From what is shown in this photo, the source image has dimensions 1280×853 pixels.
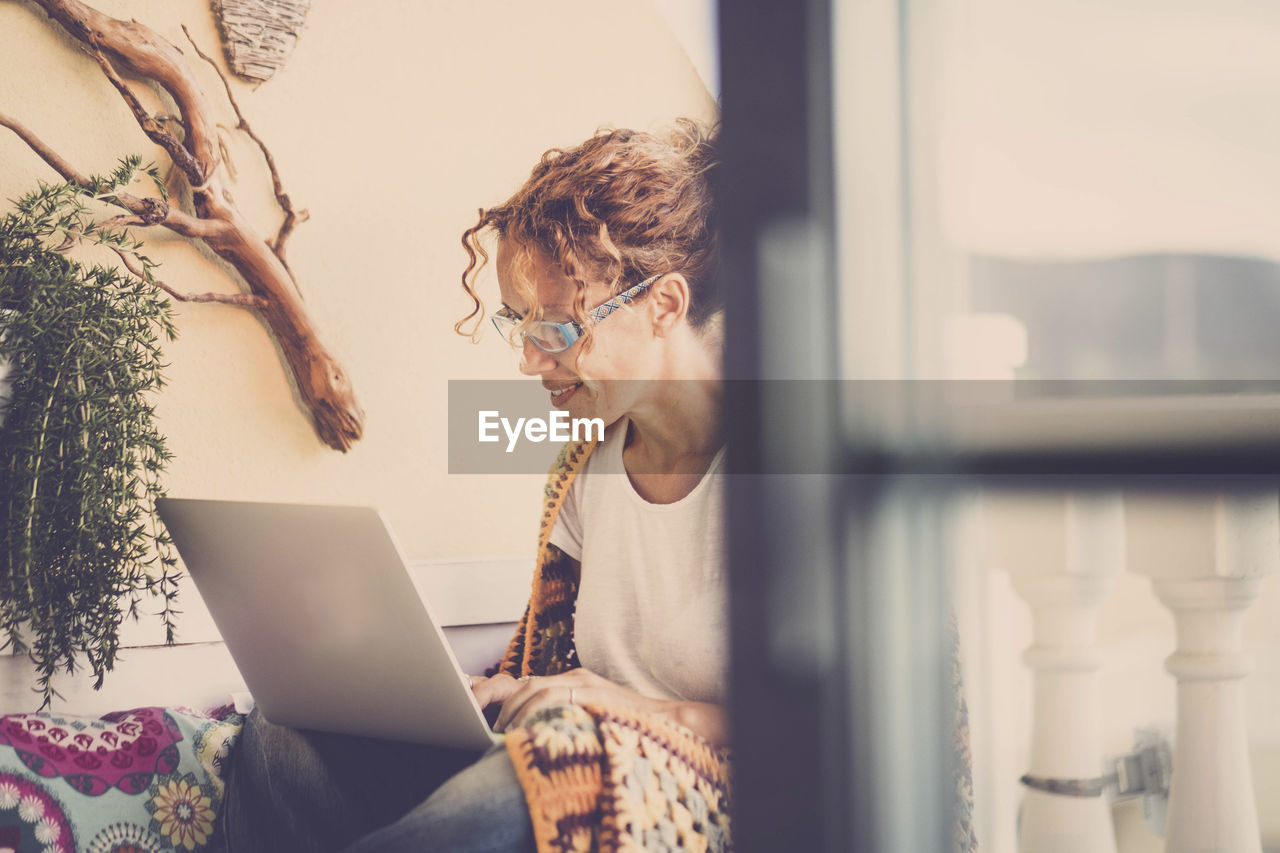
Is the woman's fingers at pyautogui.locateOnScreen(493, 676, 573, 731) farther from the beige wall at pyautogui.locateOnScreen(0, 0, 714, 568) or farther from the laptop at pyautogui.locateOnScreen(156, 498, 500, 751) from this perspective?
the beige wall at pyautogui.locateOnScreen(0, 0, 714, 568)

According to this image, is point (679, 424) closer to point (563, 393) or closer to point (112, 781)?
point (563, 393)

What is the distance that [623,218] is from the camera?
1.07 metres

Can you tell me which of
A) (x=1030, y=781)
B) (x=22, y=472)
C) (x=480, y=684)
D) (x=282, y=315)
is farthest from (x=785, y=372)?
(x=282, y=315)

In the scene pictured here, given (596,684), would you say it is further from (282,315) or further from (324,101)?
(324,101)

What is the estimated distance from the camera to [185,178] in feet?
4.28

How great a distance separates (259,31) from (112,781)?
3.30 feet

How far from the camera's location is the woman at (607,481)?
88 cm

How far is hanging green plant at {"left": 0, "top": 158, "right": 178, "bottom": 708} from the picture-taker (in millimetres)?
1053

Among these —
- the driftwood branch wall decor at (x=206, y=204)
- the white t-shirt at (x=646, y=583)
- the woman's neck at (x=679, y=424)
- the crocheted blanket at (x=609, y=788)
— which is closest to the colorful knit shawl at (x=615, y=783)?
the crocheted blanket at (x=609, y=788)

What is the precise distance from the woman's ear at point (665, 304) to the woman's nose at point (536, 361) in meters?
0.13

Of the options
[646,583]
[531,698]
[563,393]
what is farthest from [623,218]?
[531,698]

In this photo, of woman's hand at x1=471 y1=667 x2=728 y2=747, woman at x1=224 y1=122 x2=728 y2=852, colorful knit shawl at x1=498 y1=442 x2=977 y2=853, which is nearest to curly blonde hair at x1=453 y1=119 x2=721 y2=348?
woman at x1=224 y1=122 x2=728 y2=852

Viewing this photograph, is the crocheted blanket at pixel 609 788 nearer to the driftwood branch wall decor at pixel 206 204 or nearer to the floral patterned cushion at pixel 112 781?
the floral patterned cushion at pixel 112 781

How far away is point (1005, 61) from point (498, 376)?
137cm
